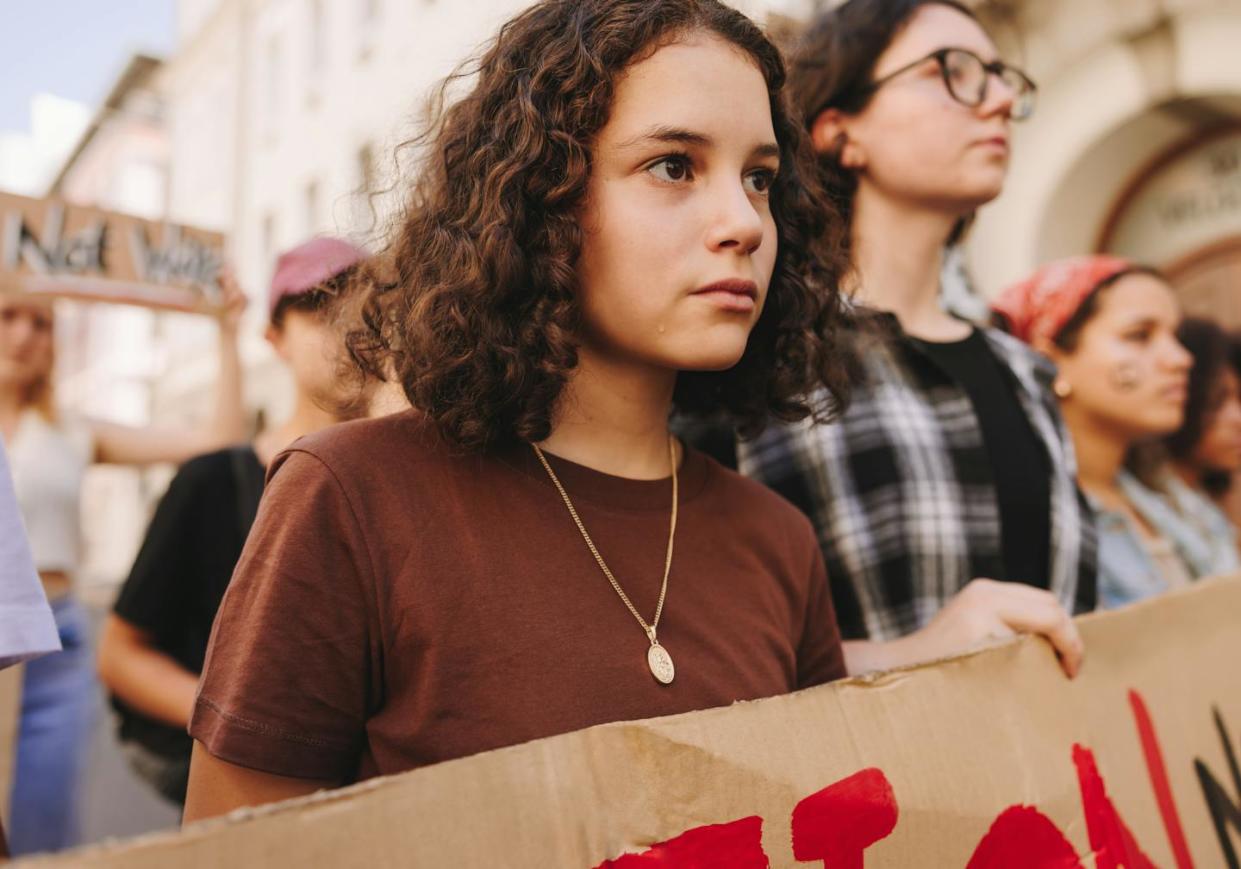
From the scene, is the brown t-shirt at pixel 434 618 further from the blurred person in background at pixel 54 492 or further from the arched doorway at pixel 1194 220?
the arched doorway at pixel 1194 220

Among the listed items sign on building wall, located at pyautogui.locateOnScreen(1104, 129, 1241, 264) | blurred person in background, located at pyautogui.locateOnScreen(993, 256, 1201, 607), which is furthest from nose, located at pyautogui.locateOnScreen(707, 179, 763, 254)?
sign on building wall, located at pyautogui.locateOnScreen(1104, 129, 1241, 264)

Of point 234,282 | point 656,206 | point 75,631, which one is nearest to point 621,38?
point 656,206

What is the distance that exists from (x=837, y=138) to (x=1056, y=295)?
115 centimetres

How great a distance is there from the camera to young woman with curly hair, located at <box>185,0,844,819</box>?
38.2 inches

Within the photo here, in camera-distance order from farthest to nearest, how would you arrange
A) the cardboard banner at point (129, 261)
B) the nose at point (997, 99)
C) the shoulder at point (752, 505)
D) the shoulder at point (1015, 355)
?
the cardboard banner at point (129, 261), the shoulder at point (1015, 355), the nose at point (997, 99), the shoulder at point (752, 505)

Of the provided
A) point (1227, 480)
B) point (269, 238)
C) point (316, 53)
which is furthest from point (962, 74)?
point (269, 238)

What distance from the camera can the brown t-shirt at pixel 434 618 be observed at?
0.95m

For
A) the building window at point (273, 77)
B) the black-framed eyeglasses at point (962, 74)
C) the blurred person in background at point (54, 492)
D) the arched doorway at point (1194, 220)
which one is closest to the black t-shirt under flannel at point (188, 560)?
the blurred person in background at point (54, 492)

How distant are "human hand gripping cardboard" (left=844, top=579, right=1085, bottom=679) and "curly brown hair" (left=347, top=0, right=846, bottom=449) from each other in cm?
57

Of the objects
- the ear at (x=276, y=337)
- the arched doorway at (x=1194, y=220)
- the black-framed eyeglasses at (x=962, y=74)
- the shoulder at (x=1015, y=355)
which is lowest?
the shoulder at (x=1015, y=355)

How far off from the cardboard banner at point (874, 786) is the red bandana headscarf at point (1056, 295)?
131 cm

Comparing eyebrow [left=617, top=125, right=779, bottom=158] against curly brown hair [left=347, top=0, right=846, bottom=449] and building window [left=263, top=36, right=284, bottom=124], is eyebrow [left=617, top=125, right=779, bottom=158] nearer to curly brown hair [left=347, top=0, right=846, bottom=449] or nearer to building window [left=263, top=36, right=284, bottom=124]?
curly brown hair [left=347, top=0, right=846, bottom=449]

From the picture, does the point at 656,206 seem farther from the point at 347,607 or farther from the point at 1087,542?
the point at 1087,542

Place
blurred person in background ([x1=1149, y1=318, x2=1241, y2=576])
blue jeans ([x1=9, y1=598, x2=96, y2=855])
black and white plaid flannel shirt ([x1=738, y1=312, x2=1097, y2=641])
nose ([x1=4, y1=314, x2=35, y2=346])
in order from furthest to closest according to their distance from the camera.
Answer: blurred person in background ([x1=1149, y1=318, x2=1241, y2=576])
nose ([x1=4, y1=314, x2=35, y2=346])
blue jeans ([x1=9, y1=598, x2=96, y2=855])
black and white plaid flannel shirt ([x1=738, y1=312, x2=1097, y2=641])
